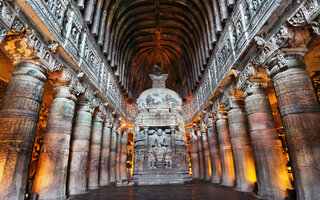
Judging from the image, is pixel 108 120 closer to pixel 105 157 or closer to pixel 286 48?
pixel 105 157

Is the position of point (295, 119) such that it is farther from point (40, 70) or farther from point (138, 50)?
point (138, 50)

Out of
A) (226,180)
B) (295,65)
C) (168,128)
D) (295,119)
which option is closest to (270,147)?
(295,119)

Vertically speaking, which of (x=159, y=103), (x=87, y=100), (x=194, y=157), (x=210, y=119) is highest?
(x=159, y=103)

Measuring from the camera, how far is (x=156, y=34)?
19.9 meters

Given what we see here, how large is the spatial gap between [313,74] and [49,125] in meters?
12.7

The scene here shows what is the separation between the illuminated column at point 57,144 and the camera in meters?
6.43

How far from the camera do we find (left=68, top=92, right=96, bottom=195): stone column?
26.9 feet

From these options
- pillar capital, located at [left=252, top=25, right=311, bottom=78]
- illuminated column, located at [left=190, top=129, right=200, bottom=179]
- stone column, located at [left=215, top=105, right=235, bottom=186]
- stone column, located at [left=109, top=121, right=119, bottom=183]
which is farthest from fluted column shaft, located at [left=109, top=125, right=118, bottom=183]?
pillar capital, located at [left=252, top=25, right=311, bottom=78]

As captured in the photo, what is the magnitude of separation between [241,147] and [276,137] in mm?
2298

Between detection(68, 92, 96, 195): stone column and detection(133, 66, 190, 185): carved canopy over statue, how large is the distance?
3.36m

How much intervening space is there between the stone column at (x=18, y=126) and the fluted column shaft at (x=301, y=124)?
25.1ft

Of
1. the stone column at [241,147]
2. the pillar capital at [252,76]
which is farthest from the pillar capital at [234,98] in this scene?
the pillar capital at [252,76]

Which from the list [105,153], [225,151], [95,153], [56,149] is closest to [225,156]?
[225,151]

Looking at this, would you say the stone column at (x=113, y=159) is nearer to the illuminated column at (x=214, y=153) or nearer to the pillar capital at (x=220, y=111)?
the illuminated column at (x=214, y=153)
